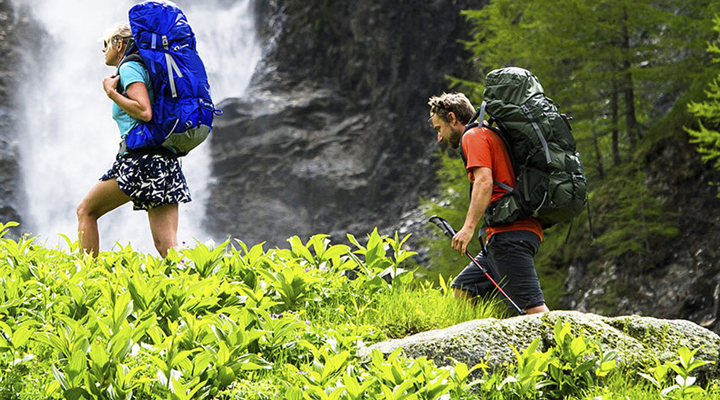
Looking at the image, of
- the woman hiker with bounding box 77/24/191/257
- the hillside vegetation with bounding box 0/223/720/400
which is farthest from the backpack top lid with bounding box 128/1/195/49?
the hillside vegetation with bounding box 0/223/720/400

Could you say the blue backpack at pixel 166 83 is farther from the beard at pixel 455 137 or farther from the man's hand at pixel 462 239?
the man's hand at pixel 462 239

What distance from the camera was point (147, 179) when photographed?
5.03 metres

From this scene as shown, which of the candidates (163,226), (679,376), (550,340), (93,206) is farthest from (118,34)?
(679,376)

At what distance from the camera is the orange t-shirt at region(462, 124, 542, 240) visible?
4559 mm

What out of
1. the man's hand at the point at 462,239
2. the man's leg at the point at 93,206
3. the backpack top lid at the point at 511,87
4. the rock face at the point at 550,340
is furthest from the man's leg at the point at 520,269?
the man's leg at the point at 93,206

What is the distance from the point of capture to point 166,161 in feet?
16.8

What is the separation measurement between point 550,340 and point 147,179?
284cm

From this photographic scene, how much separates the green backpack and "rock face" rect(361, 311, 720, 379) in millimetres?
924

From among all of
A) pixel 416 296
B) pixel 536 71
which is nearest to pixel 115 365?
pixel 416 296

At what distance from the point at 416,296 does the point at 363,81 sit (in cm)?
2739

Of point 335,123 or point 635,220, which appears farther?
point 335,123

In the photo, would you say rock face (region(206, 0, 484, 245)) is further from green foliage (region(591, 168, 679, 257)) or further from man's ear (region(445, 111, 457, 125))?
man's ear (region(445, 111, 457, 125))

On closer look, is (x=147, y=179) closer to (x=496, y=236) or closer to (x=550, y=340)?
(x=496, y=236)

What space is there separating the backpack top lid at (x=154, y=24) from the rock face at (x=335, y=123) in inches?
921
